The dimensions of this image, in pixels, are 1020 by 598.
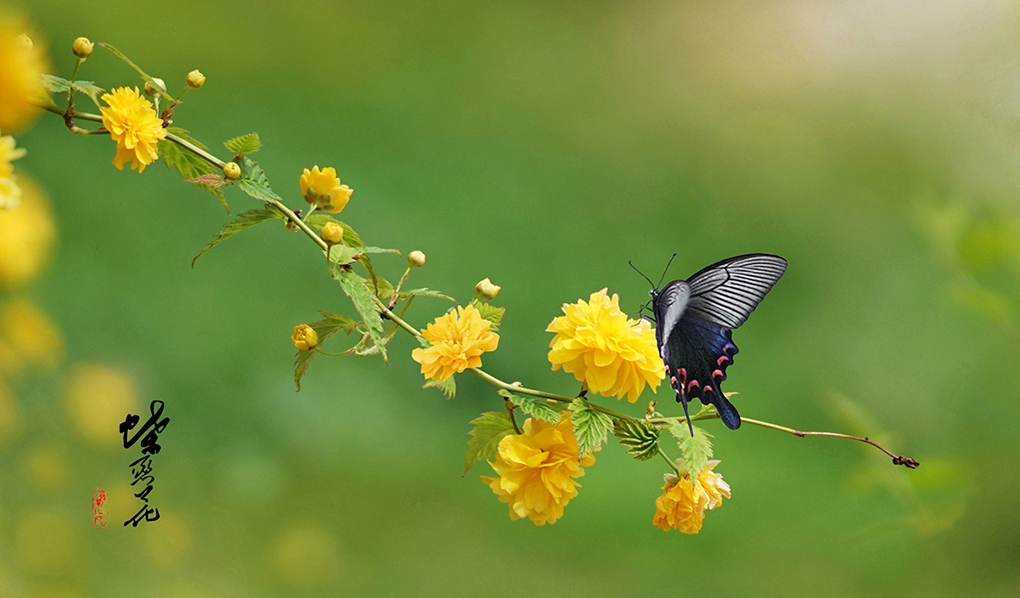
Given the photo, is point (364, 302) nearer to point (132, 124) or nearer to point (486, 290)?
point (486, 290)

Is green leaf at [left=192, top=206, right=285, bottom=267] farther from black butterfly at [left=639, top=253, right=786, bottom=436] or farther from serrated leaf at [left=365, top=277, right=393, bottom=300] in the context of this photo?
black butterfly at [left=639, top=253, right=786, bottom=436]

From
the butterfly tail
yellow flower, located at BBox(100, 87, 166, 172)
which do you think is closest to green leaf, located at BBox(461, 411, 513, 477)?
the butterfly tail

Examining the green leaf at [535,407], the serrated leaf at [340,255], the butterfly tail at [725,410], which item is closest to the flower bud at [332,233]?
the serrated leaf at [340,255]

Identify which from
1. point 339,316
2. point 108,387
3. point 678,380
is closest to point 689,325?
point 678,380

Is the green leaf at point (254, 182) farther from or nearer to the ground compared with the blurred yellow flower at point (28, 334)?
farther from the ground

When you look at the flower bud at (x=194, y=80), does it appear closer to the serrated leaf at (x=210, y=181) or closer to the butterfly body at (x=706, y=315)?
the serrated leaf at (x=210, y=181)

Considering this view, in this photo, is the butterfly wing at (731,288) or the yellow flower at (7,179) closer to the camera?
the yellow flower at (7,179)
